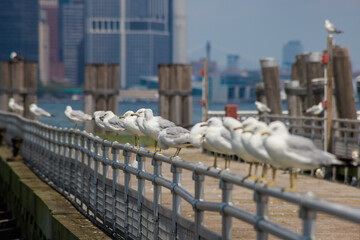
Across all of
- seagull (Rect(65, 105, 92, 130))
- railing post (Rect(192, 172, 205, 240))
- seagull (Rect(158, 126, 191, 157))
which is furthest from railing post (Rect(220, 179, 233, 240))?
seagull (Rect(65, 105, 92, 130))

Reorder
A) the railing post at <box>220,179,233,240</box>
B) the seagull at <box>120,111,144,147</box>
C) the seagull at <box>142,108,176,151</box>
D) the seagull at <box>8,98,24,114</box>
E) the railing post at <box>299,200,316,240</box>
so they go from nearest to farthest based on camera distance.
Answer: the railing post at <box>299,200,316,240</box> → the railing post at <box>220,179,233,240</box> → the seagull at <box>142,108,176,151</box> → the seagull at <box>120,111,144,147</box> → the seagull at <box>8,98,24,114</box>

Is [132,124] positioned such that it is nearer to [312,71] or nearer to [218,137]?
[218,137]

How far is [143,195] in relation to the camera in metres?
9.66

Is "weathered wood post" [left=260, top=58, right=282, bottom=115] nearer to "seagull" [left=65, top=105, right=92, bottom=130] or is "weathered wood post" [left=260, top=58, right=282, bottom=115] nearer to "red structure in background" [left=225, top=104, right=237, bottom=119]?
"red structure in background" [left=225, top=104, right=237, bottom=119]

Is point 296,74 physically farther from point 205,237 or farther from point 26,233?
point 205,237

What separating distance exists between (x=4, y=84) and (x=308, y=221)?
2965 cm

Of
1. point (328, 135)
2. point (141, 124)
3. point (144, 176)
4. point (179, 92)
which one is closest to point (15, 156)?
point (179, 92)

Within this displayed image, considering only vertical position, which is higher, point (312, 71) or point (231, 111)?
point (312, 71)

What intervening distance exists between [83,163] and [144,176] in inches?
176

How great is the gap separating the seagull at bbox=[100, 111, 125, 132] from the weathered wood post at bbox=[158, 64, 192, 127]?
13920 millimetres

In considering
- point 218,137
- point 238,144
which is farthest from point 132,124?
point 238,144

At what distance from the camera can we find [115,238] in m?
10.6

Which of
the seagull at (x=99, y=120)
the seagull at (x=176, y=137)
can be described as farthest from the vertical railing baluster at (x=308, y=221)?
the seagull at (x=99, y=120)

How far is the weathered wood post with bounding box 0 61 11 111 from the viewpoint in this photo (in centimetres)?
3350
